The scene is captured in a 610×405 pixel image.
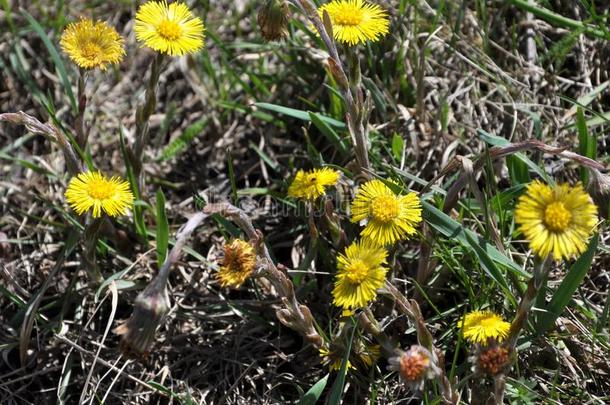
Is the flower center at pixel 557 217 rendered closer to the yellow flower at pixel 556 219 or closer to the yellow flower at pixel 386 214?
the yellow flower at pixel 556 219

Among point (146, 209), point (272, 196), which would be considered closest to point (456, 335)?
point (272, 196)

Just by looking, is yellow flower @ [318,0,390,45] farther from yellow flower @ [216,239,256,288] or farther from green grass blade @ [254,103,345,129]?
yellow flower @ [216,239,256,288]

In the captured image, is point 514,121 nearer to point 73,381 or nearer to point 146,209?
point 146,209

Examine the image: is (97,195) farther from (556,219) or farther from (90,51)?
(556,219)

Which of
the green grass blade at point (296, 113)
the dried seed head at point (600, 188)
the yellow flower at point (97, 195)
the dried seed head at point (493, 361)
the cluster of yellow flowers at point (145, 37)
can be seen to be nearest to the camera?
the dried seed head at point (493, 361)

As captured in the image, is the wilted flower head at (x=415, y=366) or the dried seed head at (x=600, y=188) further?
the dried seed head at (x=600, y=188)

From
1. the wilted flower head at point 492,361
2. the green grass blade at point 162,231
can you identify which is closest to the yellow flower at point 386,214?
the wilted flower head at point 492,361

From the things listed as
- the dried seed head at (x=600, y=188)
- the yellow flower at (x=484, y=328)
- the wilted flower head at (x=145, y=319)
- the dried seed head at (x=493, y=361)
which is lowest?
the wilted flower head at (x=145, y=319)

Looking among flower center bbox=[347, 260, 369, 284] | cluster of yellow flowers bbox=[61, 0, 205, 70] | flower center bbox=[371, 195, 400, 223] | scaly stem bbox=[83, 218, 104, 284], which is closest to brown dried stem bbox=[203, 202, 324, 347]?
flower center bbox=[347, 260, 369, 284]
